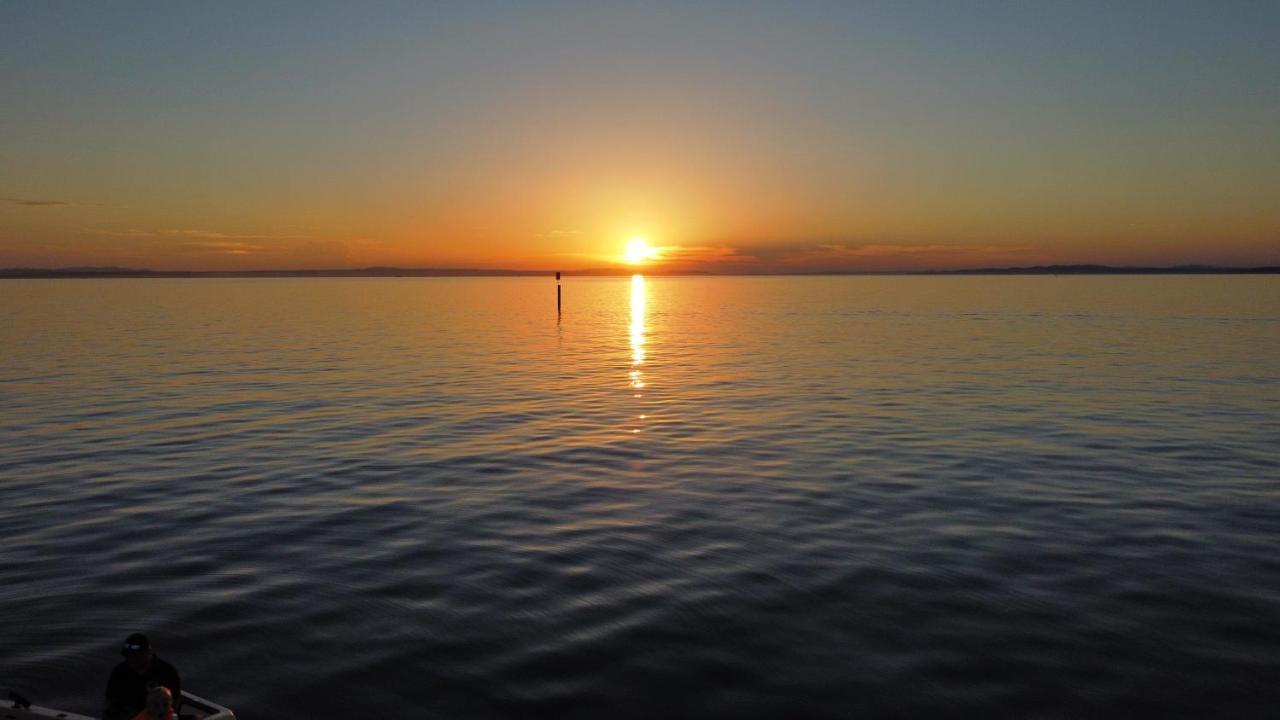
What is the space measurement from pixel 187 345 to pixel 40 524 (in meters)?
57.5

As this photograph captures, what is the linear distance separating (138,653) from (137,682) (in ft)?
1.75

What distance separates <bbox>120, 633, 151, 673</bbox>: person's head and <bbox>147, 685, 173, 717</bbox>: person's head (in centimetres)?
71

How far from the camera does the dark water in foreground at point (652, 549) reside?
40.3 feet

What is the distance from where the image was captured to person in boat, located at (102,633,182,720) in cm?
1012

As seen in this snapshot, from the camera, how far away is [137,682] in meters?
10.3

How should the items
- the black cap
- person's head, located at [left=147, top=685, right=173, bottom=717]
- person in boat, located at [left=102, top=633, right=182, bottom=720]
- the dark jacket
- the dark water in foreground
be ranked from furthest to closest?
1. the dark water in foreground
2. the dark jacket
3. person in boat, located at [left=102, top=633, right=182, bottom=720]
4. the black cap
5. person's head, located at [left=147, top=685, right=173, bottom=717]

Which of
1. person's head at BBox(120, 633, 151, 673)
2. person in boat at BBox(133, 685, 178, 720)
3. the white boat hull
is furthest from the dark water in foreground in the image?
person in boat at BBox(133, 685, 178, 720)

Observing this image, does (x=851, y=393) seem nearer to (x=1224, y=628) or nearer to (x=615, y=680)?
(x=1224, y=628)

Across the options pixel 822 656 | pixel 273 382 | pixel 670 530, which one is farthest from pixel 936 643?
pixel 273 382

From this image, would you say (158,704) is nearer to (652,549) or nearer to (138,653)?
(138,653)

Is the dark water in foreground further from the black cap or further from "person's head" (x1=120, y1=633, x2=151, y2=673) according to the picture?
the black cap

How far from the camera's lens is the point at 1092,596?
1527 centimetres

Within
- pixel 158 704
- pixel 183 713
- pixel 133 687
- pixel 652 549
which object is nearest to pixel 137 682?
pixel 133 687

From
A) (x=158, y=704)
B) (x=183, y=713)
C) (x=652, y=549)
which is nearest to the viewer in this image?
(x=158, y=704)
